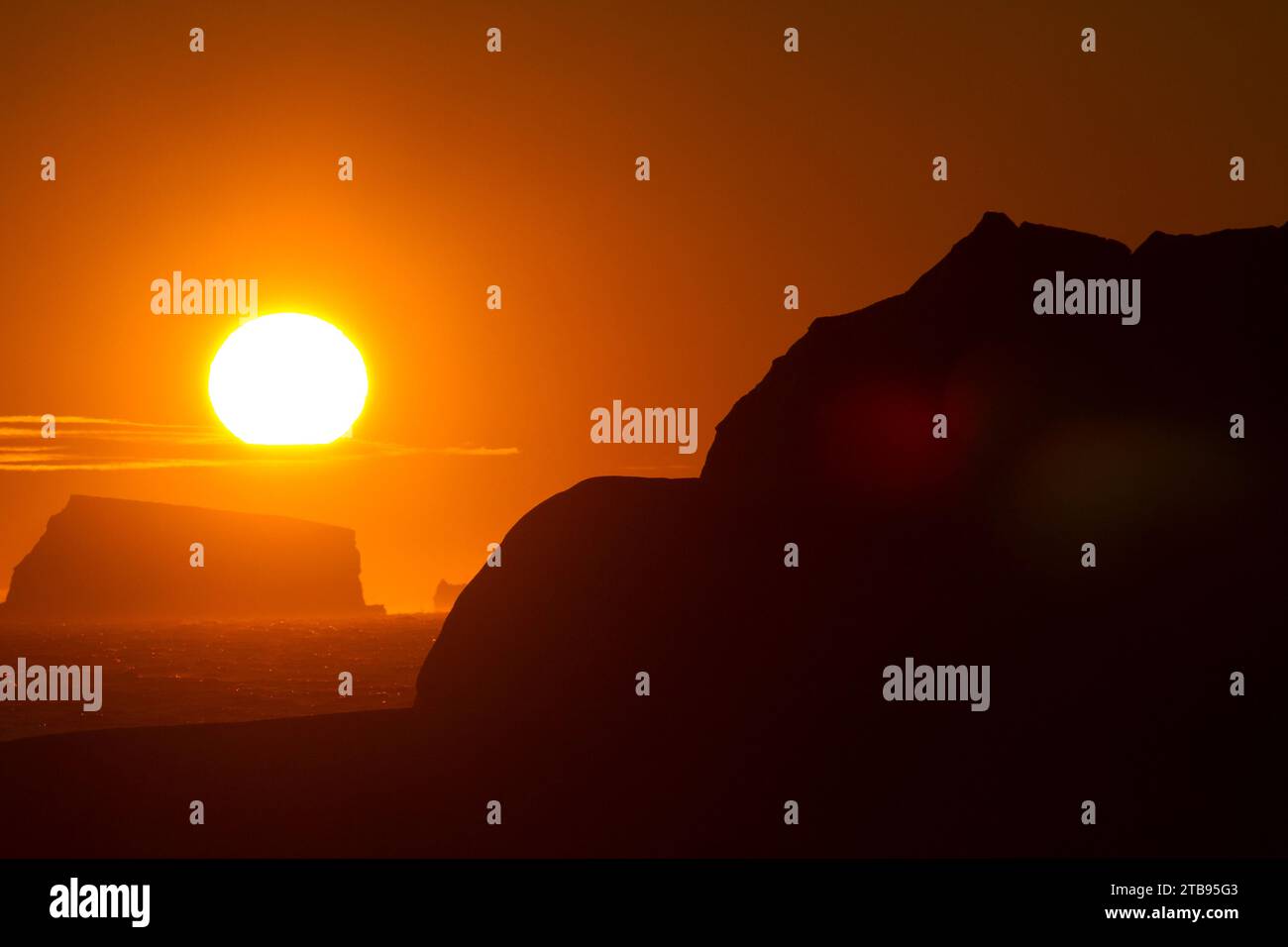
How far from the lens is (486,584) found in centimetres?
3944

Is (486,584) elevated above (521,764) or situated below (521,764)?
above

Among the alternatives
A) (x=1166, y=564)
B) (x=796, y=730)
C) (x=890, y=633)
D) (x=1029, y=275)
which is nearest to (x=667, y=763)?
(x=796, y=730)

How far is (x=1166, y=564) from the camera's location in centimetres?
2925

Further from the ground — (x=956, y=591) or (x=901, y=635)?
(x=956, y=591)

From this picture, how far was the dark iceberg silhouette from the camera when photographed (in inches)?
1099

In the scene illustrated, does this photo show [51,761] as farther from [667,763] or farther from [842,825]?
[842,825]

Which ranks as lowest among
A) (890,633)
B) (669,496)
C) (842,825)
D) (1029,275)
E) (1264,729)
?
(842,825)

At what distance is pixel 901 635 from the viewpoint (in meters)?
30.2

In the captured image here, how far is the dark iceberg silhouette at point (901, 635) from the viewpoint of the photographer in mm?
27906

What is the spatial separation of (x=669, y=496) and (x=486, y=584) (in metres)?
7.10
